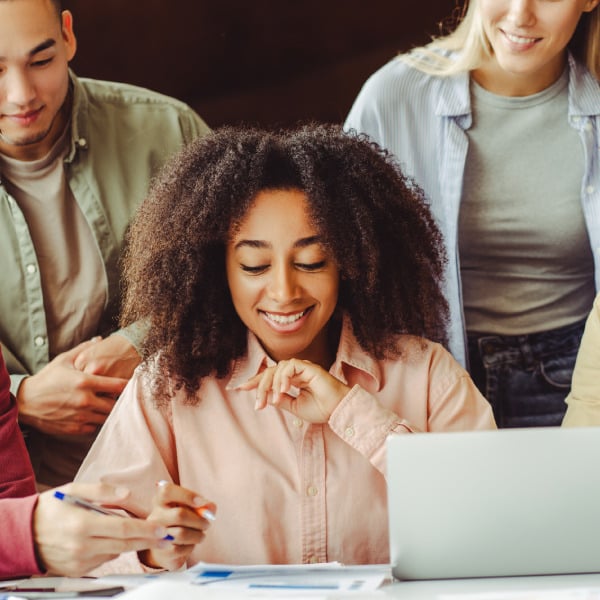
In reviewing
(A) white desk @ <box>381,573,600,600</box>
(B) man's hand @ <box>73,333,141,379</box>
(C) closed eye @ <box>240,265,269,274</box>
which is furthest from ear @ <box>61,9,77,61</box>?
(A) white desk @ <box>381,573,600,600</box>

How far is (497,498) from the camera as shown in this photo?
1.21m

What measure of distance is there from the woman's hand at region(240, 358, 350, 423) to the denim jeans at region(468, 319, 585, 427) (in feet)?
1.92

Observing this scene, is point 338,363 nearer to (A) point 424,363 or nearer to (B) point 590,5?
(A) point 424,363

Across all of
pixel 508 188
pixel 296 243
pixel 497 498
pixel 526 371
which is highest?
pixel 508 188

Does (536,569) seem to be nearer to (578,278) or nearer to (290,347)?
(290,347)

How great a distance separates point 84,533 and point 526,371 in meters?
1.07

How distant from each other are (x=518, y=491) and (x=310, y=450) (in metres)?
0.45

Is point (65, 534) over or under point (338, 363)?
under

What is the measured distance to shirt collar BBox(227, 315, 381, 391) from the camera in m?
1.64

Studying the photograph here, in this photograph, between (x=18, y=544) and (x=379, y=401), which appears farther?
(x=379, y=401)

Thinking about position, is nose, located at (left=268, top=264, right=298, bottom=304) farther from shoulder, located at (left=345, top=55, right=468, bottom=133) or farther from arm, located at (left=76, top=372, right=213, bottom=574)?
shoulder, located at (left=345, top=55, right=468, bottom=133)

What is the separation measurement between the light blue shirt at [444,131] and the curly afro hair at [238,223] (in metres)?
0.31

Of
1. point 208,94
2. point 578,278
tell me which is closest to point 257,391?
point 578,278

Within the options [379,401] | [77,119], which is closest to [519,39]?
[379,401]
